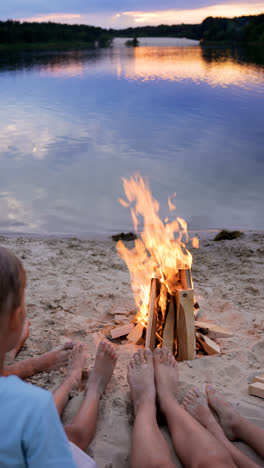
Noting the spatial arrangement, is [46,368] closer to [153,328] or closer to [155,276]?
[153,328]

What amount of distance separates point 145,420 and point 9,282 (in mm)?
1408

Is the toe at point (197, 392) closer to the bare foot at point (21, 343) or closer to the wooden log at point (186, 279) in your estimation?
the wooden log at point (186, 279)

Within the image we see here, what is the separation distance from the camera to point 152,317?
3293 mm

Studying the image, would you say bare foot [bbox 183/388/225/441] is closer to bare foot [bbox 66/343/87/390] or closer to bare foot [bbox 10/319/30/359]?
bare foot [bbox 66/343/87/390]

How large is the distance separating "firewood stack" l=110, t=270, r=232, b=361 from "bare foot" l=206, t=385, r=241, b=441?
0.62 meters

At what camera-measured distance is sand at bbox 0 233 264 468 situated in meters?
2.52

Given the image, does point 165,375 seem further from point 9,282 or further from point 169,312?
point 9,282

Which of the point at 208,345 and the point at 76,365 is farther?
the point at 208,345

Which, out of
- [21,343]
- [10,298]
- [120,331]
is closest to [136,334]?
[120,331]

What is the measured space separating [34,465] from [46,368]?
1798 millimetres

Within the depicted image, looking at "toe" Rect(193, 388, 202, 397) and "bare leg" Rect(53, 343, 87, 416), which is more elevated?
"toe" Rect(193, 388, 202, 397)

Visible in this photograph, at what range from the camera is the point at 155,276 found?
11.5ft

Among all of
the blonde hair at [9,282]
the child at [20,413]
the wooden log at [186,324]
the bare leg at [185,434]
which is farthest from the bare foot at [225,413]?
the blonde hair at [9,282]

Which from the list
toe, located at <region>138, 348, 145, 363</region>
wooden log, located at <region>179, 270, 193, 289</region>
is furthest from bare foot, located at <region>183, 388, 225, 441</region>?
wooden log, located at <region>179, 270, 193, 289</region>
